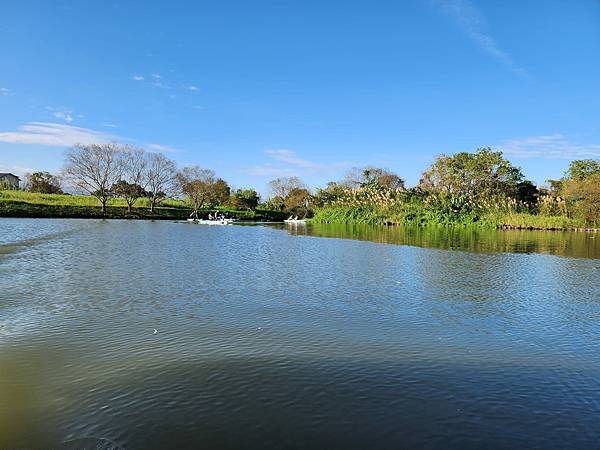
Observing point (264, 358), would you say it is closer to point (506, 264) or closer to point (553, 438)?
A: point (553, 438)

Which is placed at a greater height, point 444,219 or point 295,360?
point 444,219

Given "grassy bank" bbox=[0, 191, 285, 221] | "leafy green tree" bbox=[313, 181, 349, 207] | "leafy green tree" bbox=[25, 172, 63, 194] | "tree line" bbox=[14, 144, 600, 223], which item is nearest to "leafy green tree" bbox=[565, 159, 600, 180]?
"tree line" bbox=[14, 144, 600, 223]

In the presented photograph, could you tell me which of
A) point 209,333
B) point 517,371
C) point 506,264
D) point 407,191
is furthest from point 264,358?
point 407,191

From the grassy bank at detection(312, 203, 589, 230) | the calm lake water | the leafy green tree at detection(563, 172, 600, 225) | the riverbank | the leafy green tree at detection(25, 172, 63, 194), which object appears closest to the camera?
the calm lake water

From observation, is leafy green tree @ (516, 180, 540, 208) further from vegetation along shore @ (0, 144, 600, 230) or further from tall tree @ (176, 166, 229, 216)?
tall tree @ (176, 166, 229, 216)

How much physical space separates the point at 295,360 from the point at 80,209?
58.1 m

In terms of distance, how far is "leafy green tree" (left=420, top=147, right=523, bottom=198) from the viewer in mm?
54000

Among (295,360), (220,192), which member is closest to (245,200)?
(220,192)

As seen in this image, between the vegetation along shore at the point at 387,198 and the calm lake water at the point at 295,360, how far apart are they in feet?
106

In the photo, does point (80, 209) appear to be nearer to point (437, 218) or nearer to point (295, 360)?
point (437, 218)

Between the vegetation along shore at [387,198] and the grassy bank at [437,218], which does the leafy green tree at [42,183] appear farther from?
the grassy bank at [437,218]

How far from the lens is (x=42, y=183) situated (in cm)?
8138

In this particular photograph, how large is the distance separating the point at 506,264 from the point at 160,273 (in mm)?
12983

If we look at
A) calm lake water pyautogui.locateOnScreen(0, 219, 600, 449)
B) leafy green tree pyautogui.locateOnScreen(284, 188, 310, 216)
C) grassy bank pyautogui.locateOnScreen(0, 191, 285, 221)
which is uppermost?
leafy green tree pyautogui.locateOnScreen(284, 188, 310, 216)
